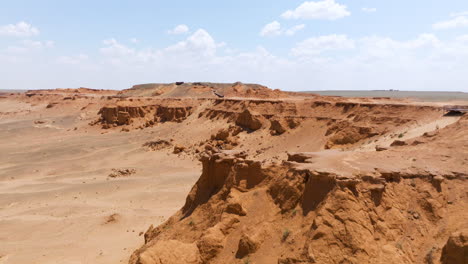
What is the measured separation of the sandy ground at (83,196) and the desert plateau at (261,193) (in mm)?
77

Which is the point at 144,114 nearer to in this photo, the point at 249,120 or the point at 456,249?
the point at 249,120

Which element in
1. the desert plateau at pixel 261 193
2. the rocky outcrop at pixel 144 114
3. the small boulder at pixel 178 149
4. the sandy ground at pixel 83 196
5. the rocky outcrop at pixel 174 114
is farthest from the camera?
the rocky outcrop at pixel 144 114

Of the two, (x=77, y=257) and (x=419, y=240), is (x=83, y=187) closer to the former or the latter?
(x=77, y=257)

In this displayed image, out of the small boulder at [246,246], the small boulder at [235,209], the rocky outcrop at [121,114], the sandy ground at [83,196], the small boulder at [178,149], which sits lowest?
the sandy ground at [83,196]

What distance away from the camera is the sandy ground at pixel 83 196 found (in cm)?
1138

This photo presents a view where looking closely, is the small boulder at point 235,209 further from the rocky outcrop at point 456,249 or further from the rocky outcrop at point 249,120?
the rocky outcrop at point 249,120

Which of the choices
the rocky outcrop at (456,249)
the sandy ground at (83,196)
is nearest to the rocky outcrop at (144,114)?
the sandy ground at (83,196)

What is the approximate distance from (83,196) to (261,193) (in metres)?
12.0

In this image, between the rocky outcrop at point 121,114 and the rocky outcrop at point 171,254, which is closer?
the rocky outcrop at point 171,254

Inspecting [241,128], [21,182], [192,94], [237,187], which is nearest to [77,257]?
[237,187]

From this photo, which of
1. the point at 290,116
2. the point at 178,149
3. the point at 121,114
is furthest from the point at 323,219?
the point at 121,114

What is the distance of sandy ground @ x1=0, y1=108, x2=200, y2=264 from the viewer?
11.4 metres

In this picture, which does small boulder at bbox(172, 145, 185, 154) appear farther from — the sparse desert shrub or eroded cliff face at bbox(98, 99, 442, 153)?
the sparse desert shrub

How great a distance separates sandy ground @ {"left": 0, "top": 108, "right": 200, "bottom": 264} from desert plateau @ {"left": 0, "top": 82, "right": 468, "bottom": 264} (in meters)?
0.08
